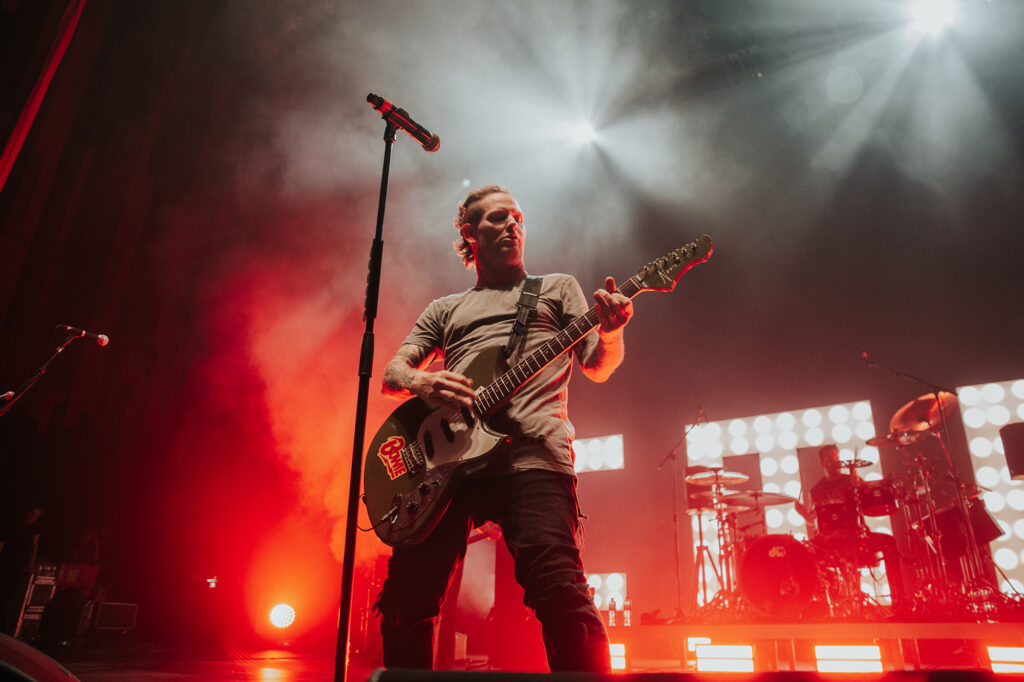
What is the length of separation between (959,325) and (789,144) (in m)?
3.09

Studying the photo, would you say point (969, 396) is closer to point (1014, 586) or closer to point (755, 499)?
point (1014, 586)

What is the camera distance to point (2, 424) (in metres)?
5.80

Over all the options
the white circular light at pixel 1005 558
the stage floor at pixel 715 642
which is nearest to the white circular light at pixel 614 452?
the stage floor at pixel 715 642

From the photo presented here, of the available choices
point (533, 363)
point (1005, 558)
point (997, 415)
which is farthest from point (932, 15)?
point (533, 363)

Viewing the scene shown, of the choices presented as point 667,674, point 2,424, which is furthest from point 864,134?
point 2,424

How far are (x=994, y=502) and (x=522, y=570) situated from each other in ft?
24.1

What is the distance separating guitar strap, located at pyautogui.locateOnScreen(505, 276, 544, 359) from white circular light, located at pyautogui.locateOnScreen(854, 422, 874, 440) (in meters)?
7.15

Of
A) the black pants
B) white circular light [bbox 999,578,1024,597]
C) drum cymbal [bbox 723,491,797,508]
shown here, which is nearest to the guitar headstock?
the black pants

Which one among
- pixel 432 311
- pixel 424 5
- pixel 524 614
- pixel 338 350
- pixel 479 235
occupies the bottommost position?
pixel 524 614

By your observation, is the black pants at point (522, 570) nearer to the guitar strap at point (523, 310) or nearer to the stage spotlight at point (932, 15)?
the guitar strap at point (523, 310)

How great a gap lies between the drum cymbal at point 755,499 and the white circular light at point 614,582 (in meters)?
3.05

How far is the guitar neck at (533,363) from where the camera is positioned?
183cm

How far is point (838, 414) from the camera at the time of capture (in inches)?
311

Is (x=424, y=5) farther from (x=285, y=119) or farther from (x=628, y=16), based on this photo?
(x=628, y=16)
